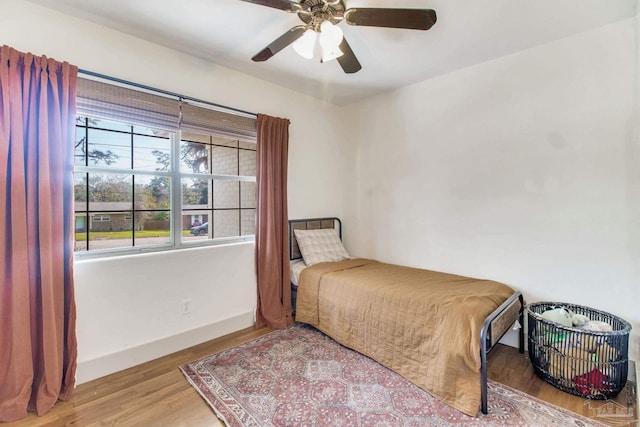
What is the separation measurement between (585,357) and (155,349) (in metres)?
2.95

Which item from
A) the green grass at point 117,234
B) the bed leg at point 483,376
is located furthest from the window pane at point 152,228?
the bed leg at point 483,376

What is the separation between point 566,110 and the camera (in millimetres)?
2162

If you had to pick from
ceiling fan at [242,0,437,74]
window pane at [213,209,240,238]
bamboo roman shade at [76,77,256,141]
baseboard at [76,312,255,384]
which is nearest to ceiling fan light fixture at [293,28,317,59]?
ceiling fan at [242,0,437,74]

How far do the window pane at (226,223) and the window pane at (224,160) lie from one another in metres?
0.40

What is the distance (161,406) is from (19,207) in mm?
1399

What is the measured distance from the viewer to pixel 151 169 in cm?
232

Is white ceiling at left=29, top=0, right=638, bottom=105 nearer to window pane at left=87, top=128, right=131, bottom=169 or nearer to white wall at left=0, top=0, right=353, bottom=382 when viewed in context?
white wall at left=0, top=0, right=353, bottom=382

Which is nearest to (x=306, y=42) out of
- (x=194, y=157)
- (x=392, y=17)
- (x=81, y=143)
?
(x=392, y=17)

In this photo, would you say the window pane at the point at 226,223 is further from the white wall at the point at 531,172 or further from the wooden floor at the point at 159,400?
the white wall at the point at 531,172

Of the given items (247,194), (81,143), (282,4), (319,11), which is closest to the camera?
(282,4)

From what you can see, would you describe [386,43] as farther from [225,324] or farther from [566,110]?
[225,324]

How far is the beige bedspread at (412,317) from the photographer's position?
67.7 inches

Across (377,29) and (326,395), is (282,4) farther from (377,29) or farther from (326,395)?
(326,395)

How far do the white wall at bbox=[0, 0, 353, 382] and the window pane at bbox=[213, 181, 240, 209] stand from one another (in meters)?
0.50
